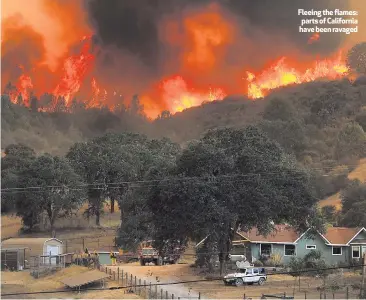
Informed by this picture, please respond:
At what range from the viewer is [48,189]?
277 ft

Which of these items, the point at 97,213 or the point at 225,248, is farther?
the point at 97,213

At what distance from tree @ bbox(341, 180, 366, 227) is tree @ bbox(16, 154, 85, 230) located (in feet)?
136

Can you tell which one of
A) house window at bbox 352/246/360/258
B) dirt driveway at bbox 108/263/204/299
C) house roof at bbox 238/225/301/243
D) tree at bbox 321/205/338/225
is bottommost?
dirt driveway at bbox 108/263/204/299

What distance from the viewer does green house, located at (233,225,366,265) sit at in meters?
63.5

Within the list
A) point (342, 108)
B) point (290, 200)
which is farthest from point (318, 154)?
point (290, 200)

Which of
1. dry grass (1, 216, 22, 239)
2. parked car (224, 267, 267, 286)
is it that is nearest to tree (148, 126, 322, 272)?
parked car (224, 267, 267, 286)

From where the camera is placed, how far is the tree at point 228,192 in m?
52.4

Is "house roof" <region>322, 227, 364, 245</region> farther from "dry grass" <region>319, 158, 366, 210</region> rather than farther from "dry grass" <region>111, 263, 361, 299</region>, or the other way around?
"dry grass" <region>319, 158, 366, 210</region>

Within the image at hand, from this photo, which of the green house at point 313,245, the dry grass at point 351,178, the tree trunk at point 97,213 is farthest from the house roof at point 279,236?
the dry grass at point 351,178

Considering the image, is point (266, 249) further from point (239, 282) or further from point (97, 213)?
point (97, 213)

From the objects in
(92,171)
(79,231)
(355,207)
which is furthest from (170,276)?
(92,171)

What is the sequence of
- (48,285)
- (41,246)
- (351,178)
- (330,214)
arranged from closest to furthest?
(48,285) → (41,246) → (330,214) → (351,178)

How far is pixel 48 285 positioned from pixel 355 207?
4535cm

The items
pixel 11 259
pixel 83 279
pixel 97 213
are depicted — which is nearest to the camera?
pixel 83 279
